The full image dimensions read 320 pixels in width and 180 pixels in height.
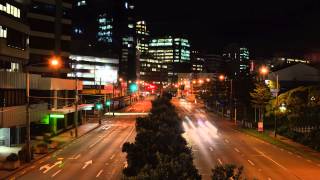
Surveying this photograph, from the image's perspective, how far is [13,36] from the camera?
57.5 meters

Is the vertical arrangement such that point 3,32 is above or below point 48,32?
below

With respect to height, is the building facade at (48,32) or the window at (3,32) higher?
the building facade at (48,32)

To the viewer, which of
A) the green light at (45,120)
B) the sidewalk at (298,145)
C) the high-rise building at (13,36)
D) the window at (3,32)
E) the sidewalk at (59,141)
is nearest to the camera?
the sidewalk at (59,141)

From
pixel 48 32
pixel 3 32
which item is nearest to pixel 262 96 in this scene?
pixel 48 32

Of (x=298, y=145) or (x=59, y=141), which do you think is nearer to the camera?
(x=298, y=145)

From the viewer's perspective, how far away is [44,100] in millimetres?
71875

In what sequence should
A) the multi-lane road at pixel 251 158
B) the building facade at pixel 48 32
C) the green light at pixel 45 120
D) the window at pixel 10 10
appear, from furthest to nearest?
the building facade at pixel 48 32 < the green light at pixel 45 120 < the window at pixel 10 10 < the multi-lane road at pixel 251 158

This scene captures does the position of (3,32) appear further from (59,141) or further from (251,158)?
(251,158)

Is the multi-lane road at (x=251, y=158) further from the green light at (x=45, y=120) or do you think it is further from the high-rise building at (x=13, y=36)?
the high-rise building at (x=13, y=36)

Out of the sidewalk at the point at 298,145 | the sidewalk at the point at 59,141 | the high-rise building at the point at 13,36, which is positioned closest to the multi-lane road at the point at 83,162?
the sidewalk at the point at 59,141

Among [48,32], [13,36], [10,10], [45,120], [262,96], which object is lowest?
[45,120]

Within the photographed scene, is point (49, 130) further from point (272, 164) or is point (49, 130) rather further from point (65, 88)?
point (272, 164)

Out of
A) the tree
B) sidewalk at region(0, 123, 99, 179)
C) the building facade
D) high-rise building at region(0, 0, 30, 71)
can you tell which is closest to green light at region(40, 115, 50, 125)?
sidewalk at region(0, 123, 99, 179)

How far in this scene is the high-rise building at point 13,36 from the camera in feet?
180
